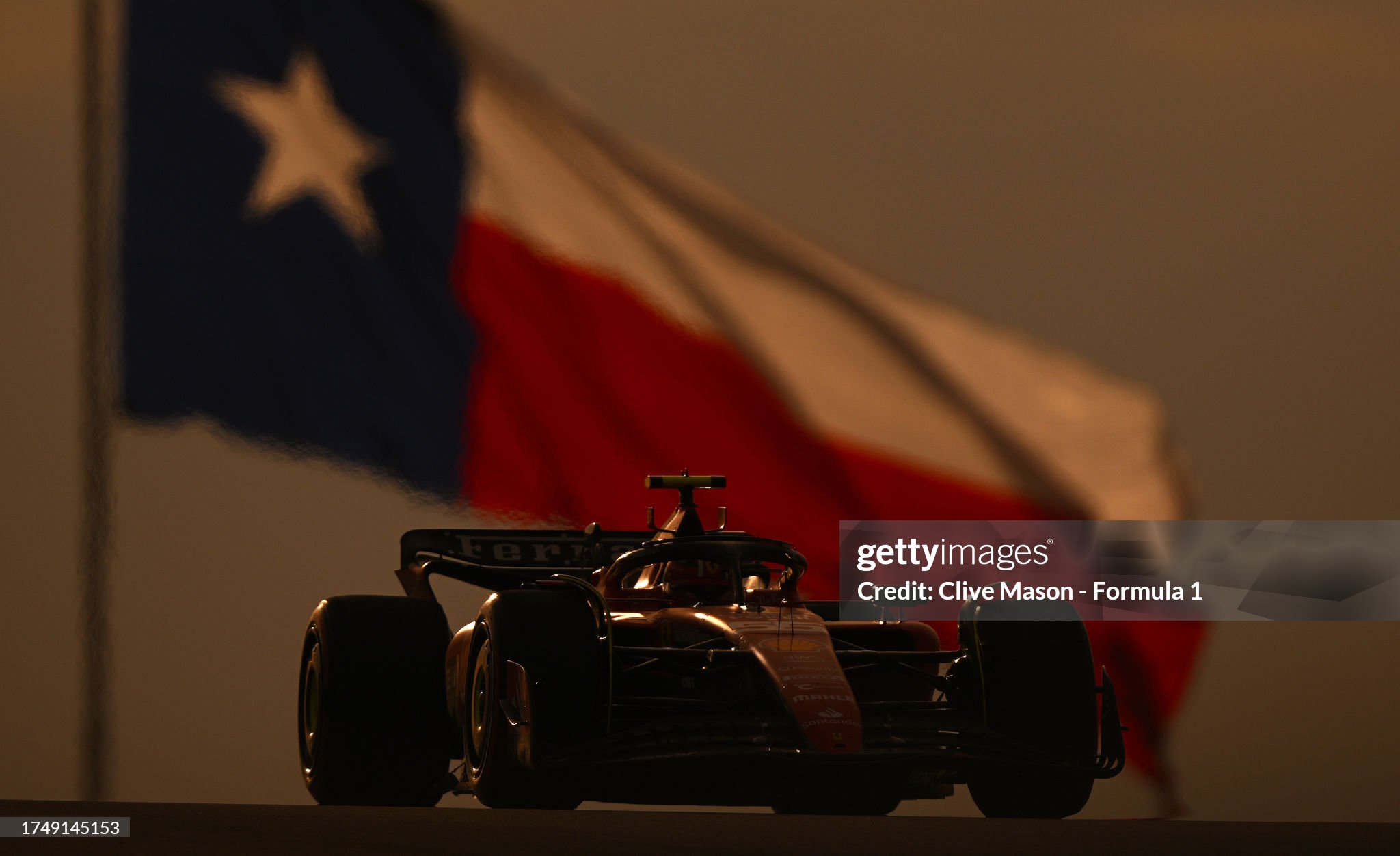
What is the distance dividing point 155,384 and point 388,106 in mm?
2549

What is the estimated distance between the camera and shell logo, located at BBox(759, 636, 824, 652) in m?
8.69

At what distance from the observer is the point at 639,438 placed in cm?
1291

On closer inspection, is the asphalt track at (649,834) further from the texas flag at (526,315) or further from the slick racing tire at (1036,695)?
the texas flag at (526,315)

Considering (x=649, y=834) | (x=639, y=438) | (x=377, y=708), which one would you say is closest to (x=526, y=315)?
(x=639, y=438)

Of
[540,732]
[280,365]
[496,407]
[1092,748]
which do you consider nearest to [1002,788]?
[1092,748]

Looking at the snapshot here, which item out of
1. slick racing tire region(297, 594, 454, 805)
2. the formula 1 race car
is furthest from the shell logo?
slick racing tire region(297, 594, 454, 805)

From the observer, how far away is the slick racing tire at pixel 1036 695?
31.0ft

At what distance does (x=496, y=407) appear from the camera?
41.9 feet

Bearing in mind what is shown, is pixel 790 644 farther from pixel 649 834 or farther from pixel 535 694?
pixel 649 834

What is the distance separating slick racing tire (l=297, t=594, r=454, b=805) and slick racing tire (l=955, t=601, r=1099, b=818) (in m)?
2.88

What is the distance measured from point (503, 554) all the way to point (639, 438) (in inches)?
75.2

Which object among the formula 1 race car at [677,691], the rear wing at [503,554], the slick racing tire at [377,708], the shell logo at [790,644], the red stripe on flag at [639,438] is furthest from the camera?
the red stripe on flag at [639,438]

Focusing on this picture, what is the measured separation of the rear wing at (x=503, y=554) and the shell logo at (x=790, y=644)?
2497 millimetres

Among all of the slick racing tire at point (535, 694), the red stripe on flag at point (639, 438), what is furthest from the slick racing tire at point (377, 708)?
the red stripe on flag at point (639, 438)
